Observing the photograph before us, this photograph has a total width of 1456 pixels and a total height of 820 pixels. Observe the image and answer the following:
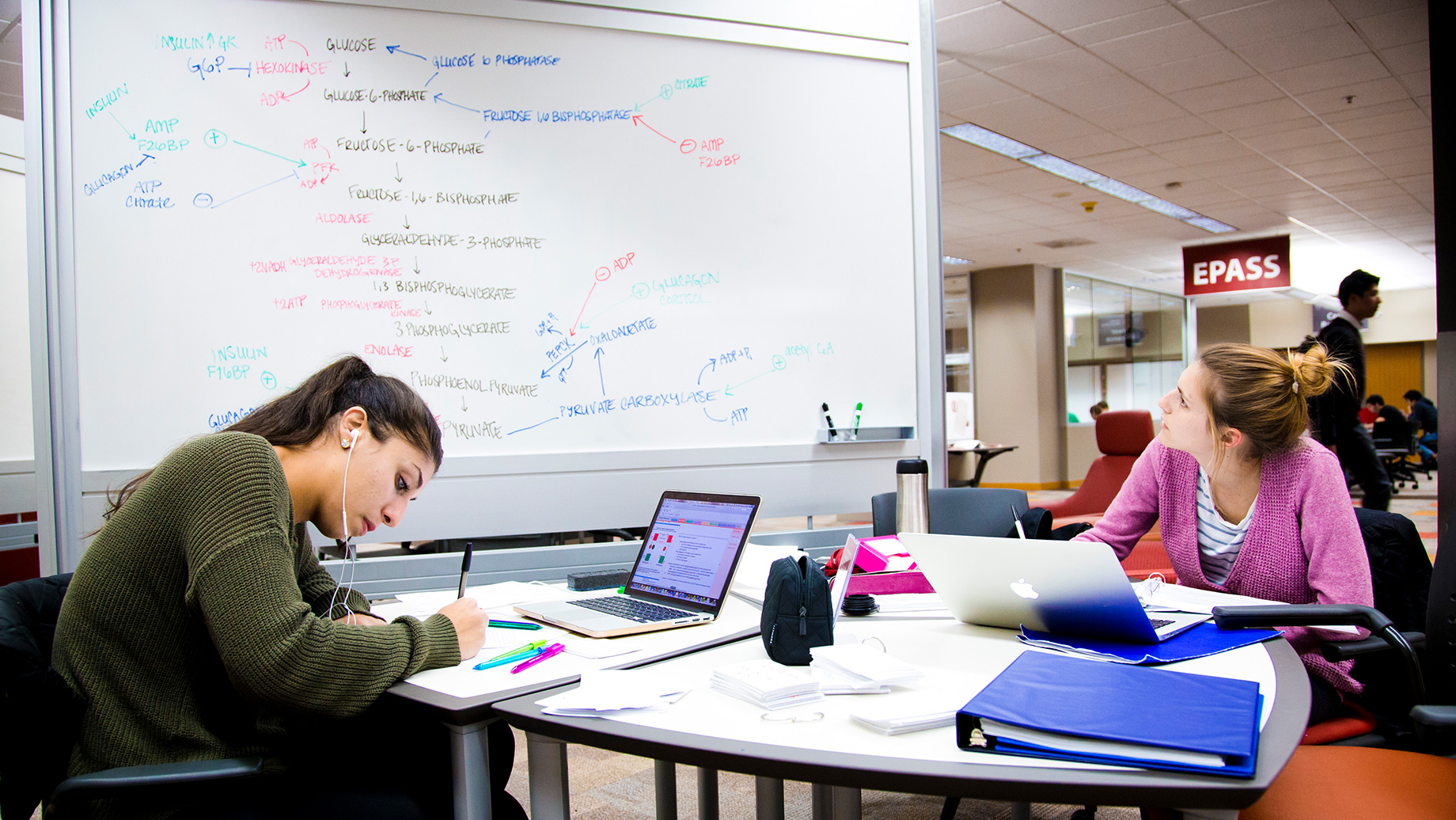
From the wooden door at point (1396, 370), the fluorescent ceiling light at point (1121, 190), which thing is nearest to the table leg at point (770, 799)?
the fluorescent ceiling light at point (1121, 190)

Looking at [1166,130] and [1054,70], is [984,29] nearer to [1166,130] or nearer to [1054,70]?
[1054,70]

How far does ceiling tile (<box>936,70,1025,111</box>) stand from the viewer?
4.93m

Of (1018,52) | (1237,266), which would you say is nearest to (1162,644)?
(1018,52)

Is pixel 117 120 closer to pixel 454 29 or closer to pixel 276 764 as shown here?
pixel 454 29

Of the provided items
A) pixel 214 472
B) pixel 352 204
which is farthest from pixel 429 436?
pixel 352 204

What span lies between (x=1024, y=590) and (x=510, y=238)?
1.89 m

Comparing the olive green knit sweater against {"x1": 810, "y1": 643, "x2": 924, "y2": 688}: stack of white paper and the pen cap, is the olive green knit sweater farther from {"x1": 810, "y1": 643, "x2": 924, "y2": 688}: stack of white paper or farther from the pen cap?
the pen cap

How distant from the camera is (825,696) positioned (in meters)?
1.07

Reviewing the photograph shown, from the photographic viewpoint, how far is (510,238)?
2.60m

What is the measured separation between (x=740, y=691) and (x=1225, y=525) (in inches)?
48.0

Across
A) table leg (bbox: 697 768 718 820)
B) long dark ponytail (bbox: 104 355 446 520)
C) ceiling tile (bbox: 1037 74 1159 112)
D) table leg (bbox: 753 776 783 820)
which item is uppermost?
ceiling tile (bbox: 1037 74 1159 112)

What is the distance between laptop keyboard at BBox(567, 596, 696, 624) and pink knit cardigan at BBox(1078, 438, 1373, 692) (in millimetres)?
1068

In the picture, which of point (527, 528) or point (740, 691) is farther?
point (527, 528)

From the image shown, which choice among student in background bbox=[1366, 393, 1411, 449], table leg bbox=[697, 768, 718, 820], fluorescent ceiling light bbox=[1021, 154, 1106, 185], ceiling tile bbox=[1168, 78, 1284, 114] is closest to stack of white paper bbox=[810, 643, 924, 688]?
table leg bbox=[697, 768, 718, 820]
